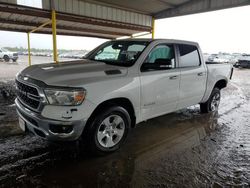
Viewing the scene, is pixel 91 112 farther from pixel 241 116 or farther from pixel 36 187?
pixel 241 116

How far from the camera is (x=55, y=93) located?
9.03 ft

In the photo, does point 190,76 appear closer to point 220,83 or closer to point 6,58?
point 220,83

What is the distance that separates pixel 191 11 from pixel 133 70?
389 inches

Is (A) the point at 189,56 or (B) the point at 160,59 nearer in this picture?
(B) the point at 160,59

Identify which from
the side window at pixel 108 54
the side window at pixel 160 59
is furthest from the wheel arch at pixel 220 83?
the side window at pixel 108 54

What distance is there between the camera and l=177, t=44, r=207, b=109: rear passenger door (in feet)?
14.5

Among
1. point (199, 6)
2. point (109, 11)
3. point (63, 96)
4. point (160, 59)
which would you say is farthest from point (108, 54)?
point (199, 6)

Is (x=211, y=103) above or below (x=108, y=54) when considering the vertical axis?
below

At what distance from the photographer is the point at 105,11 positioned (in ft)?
37.8

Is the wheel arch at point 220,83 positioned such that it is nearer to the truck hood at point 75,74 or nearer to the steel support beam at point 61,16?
the truck hood at point 75,74

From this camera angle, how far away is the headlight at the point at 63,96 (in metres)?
2.75

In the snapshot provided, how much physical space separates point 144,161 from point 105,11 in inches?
401

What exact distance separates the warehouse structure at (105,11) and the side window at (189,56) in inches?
266

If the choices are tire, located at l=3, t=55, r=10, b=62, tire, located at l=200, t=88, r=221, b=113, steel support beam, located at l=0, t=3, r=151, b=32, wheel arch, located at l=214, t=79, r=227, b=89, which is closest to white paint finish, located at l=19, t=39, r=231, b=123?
tire, located at l=200, t=88, r=221, b=113
